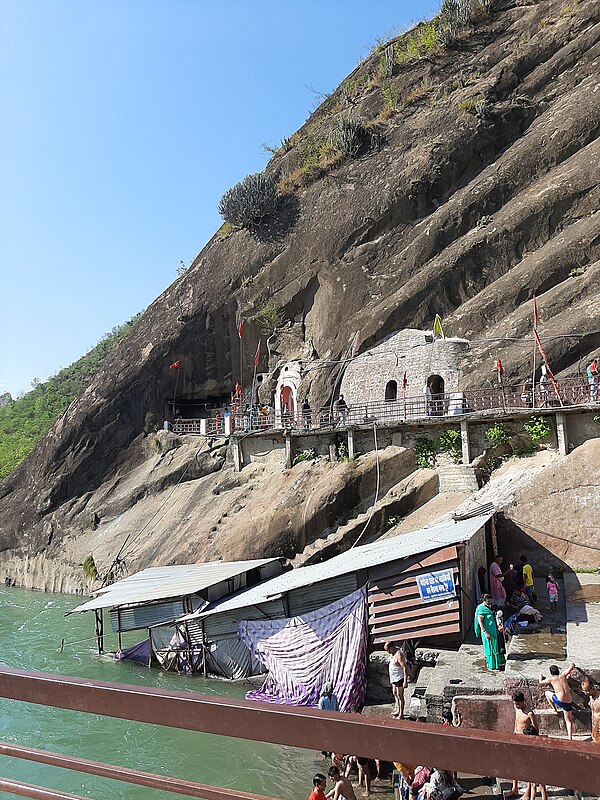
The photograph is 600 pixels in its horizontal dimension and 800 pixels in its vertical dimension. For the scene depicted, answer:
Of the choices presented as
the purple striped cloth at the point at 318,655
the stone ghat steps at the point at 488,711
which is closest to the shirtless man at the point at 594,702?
the stone ghat steps at the point at 488,711

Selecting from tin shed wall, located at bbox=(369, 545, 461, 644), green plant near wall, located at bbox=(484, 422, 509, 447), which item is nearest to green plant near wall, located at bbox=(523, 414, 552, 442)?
green plant near wall, located at bbox=(484, 422, 509, 447)

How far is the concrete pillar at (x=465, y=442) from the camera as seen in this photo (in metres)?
22.5

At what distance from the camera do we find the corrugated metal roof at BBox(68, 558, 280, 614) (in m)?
17.4

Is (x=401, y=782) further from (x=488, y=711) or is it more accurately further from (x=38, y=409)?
(x=38, y=409)

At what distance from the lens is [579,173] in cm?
2783

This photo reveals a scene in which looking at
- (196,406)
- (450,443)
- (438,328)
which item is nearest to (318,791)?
(450,443)

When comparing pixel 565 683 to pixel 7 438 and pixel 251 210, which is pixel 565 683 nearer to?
pixel 251 210

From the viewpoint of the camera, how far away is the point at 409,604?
42.9ft

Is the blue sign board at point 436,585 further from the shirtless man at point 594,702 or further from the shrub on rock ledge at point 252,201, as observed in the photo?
the shrub on rock ledge at point 252,201

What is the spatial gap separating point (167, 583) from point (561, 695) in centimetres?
1279

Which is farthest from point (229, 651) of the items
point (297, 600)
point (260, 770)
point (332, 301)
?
point (332, 301)

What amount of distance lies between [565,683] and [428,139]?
30.2 meters

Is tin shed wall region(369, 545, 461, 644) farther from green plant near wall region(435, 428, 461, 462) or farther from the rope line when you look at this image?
green plant near wall region(435, 428, 461, 462)

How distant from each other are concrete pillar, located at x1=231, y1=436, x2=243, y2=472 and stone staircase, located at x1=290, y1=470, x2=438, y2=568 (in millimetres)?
7787
